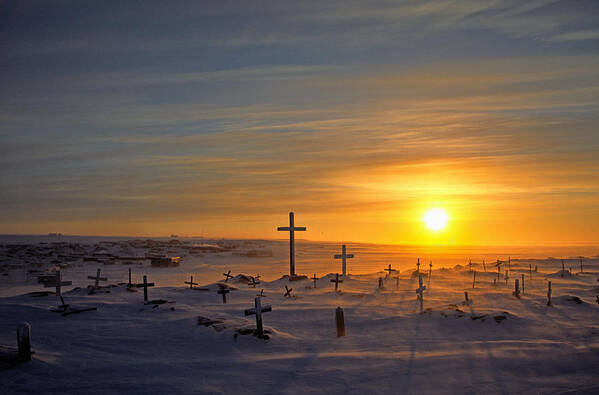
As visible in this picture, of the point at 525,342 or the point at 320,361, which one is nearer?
the point at 320,361

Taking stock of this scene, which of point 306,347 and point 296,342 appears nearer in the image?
point 306,347

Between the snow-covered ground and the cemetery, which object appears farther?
the cemetery

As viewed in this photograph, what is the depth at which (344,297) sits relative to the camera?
25.3 m

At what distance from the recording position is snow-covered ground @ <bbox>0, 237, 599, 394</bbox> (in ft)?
35.3

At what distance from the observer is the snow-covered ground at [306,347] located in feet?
35.3

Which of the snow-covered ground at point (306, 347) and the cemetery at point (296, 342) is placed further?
the cemetery at point (296, 342)

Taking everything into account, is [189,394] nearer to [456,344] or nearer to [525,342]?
[456,344]

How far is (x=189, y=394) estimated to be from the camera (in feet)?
32.8

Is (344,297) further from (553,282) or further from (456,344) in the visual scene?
(553,282)

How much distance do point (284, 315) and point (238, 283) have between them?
1422 cm

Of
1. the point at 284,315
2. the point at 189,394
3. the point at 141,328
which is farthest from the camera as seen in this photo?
the point at 284,315

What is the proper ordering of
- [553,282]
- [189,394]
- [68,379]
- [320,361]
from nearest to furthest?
[189,394] < [68,379] < [320,361] < [553,282]

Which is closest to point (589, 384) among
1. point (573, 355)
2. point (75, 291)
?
point (573, 355)

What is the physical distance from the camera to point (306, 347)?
47.0 feet
